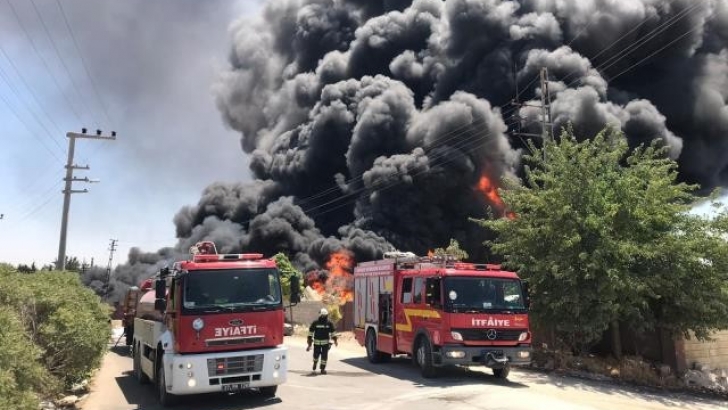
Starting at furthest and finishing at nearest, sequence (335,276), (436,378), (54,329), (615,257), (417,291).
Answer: (335,276)
(615,257)
(417,291)
(436,378)
(54,329)

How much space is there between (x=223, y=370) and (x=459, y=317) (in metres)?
5.08

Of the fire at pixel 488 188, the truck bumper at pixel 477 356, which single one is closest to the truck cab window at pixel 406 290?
the truck bumper at pixel 477 356

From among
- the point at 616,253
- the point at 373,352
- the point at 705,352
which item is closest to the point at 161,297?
the point at 373,352

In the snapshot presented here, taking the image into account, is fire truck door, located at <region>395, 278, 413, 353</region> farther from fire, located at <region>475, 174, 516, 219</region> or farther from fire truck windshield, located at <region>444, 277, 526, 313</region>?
fire, located at <region>475, 174, 516, 219</region>

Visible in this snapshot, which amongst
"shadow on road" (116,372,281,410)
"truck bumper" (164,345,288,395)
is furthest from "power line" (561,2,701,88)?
"truck bumper" (164,345,288,395)

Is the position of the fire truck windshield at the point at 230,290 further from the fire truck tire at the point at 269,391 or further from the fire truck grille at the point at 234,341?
the fire truck tire at the point at 269,391

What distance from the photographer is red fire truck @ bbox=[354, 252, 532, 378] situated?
1185 centimetres

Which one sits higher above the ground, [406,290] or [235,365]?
[406,290]

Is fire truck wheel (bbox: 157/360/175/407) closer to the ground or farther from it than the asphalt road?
farther from it

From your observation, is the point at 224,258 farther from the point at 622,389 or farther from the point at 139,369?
the point at 622,389

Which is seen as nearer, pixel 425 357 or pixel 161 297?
pixel 161 297

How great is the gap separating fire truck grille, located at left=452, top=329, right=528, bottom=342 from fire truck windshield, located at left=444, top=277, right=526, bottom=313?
1.38ft

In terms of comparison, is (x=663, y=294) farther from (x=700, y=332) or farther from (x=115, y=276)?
(x=115, y=276)

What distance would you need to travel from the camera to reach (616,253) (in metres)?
13.6
